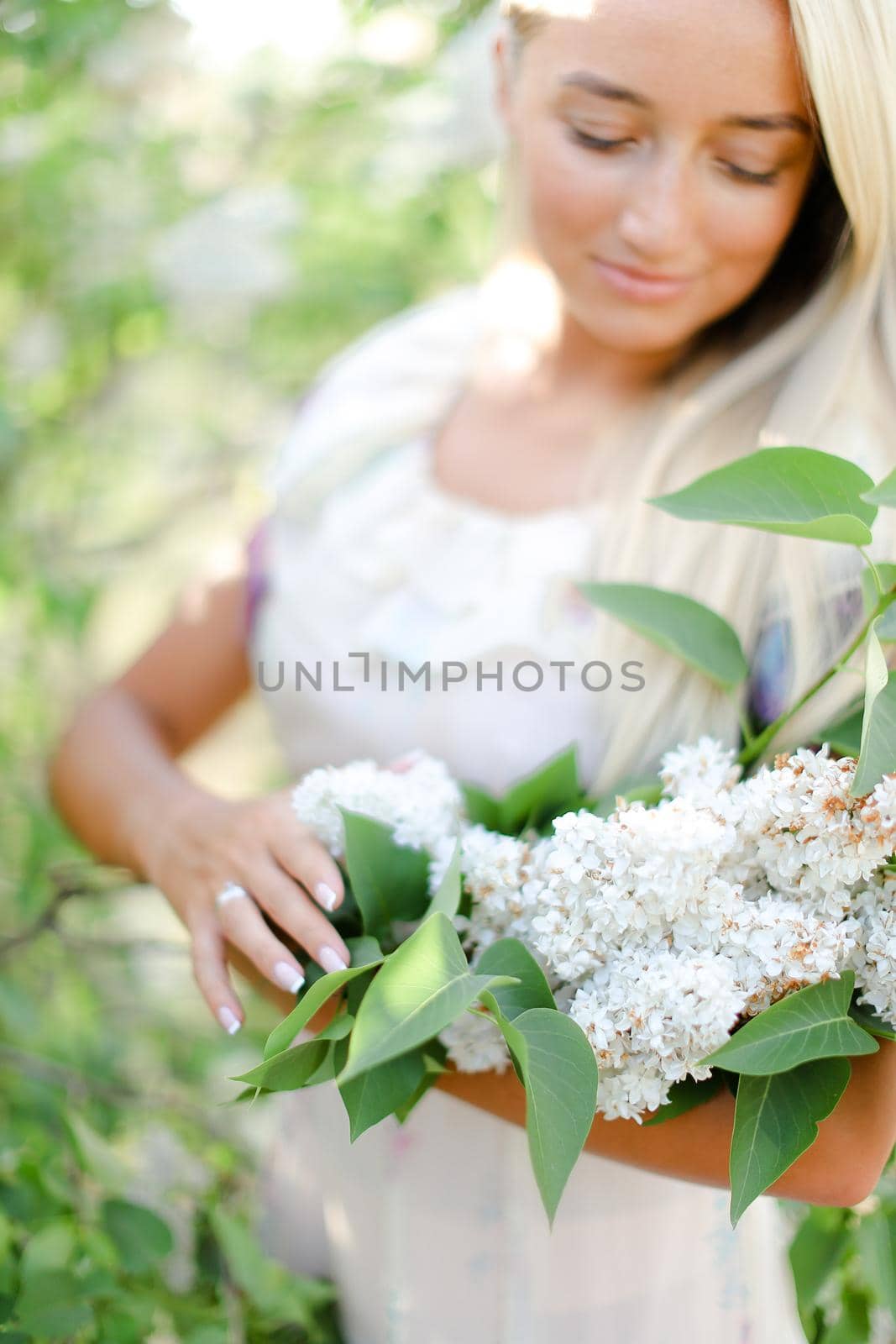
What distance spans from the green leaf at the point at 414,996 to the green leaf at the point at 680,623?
272mm

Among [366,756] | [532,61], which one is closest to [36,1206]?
[366,756]

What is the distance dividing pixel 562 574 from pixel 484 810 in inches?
10.7

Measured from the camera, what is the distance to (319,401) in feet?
3.95

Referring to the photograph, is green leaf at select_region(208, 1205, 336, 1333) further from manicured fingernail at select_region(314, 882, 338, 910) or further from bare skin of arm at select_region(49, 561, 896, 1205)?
manicured fingernail at select_region(314, 882, 338, 910)

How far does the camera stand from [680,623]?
713mm

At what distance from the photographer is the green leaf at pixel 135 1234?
0.82 meters

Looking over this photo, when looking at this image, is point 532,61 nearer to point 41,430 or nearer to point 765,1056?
point 765,1056

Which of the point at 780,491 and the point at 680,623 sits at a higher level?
the point at 780,491

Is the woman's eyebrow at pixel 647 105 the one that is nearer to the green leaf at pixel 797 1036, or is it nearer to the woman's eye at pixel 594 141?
the woman's eye at pixel 594 141

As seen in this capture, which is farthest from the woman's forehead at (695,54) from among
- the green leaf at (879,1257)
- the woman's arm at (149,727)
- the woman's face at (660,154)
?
the green leaf at (879,1257)

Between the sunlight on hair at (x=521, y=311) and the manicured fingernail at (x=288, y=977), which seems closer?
the manicured fingernail at (x=288, y=977)

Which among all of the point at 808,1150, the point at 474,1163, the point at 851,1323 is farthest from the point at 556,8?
the point at 851,1323

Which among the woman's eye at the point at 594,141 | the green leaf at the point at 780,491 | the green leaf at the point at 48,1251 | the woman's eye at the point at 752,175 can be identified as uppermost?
the woman's eye at the point at 594,141

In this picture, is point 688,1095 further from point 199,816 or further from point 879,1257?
point 199,816
